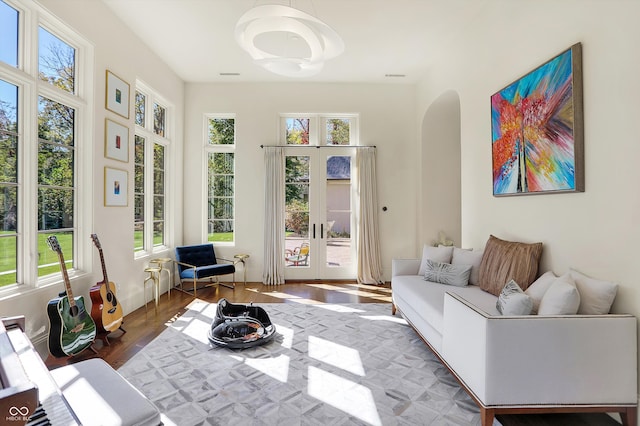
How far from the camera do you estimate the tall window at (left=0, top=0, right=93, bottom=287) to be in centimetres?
263

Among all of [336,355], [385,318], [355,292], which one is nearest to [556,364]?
[336,355]

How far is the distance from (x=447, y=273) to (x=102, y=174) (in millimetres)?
3919

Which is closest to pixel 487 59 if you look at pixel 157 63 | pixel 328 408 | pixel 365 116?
pixel 365 116

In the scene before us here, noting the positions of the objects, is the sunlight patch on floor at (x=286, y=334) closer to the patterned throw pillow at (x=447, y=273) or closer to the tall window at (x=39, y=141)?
the patterned throw pillow at (x=447, y=273)

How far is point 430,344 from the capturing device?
8.86 ft

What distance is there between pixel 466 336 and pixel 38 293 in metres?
3.44

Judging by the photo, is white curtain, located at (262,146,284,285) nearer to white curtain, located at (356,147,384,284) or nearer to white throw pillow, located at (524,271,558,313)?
white curtain, located at (356,147,384,284)

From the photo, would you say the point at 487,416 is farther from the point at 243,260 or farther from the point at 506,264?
the point at 243,260

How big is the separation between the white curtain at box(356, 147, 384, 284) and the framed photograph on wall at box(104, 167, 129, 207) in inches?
142

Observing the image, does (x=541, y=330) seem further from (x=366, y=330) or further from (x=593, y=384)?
(x=366, y=330)

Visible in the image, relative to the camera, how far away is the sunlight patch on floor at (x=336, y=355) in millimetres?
2699

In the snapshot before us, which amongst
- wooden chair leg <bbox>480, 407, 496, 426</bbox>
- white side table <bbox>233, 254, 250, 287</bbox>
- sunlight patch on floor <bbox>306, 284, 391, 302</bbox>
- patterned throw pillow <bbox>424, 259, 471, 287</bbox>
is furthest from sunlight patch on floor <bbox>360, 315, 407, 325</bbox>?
white side table <bbox>233, 254, 250, 287</bbox>

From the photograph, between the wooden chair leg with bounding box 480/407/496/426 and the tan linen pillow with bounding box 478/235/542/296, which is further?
the tan linen pillow with bounding box 478/235/542/296

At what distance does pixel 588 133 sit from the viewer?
88.9 inches
